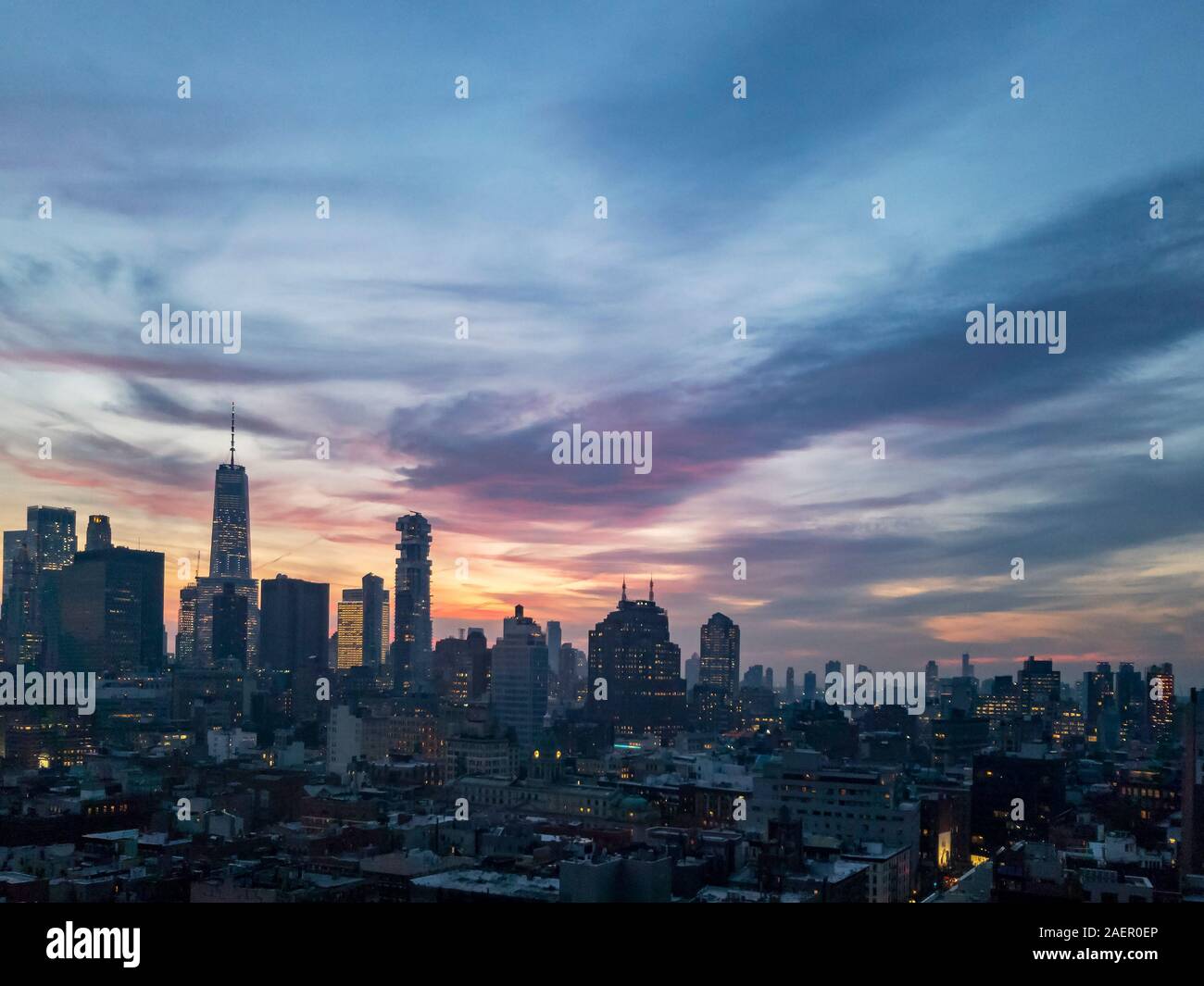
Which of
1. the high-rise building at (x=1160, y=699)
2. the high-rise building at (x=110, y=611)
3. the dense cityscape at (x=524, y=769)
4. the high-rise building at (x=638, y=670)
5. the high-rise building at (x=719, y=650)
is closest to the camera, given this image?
the dense cityscape at (x=524, y=769)

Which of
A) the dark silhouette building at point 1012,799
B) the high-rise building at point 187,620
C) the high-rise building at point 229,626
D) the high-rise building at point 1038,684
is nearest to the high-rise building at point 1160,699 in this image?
the high-rise building at point 1038,684

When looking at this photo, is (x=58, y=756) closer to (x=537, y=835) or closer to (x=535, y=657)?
(x=535, y=657)

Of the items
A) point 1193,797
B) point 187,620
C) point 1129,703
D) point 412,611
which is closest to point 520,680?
point 412,611

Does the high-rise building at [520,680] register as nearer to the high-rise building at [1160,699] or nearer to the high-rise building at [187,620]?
the high-rise building at [1160,699]

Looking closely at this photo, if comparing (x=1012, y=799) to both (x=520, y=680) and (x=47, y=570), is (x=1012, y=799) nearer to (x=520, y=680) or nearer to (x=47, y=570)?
(x=520, y=680)

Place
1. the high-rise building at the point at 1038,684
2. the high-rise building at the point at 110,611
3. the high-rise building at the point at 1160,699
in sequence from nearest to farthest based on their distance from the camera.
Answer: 1. the high-rise building at the point at 1160,699
2. the high-rise building at the point at 1038,684
3. the high-rise building at the point at 110,611
